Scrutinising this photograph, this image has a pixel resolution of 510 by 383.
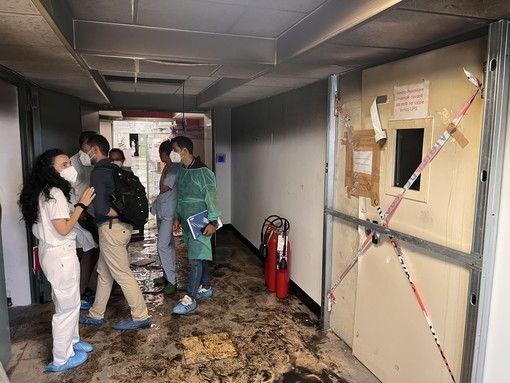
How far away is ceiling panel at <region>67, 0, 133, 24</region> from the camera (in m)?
2.02

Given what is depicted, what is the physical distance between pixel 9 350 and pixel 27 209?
42.6 inches

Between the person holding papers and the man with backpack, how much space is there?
452mm

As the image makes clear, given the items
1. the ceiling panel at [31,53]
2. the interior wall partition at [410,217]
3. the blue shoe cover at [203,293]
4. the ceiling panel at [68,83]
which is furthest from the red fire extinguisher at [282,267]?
the ceiling panel at [31,53]

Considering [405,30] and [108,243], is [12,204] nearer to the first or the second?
[108,243]

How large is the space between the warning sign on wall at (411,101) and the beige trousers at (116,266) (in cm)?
217

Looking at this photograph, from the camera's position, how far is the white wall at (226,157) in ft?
20.3

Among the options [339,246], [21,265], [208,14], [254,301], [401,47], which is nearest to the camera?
[401,47]

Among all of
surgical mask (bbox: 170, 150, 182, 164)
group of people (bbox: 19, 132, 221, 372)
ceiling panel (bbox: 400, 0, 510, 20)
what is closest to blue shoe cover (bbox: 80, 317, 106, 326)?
group of people (bbox: 19, 132, 221, 372)

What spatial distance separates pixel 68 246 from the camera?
7.97 ft

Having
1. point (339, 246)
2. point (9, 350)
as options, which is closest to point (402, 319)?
point (339, 246)

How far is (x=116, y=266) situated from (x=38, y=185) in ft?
3.02

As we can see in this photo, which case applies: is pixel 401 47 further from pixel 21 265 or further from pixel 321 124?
pixel 21 265

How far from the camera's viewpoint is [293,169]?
3.80 meters

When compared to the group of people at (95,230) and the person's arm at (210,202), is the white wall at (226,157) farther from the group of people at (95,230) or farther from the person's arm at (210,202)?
the person's arm at (210,202)
